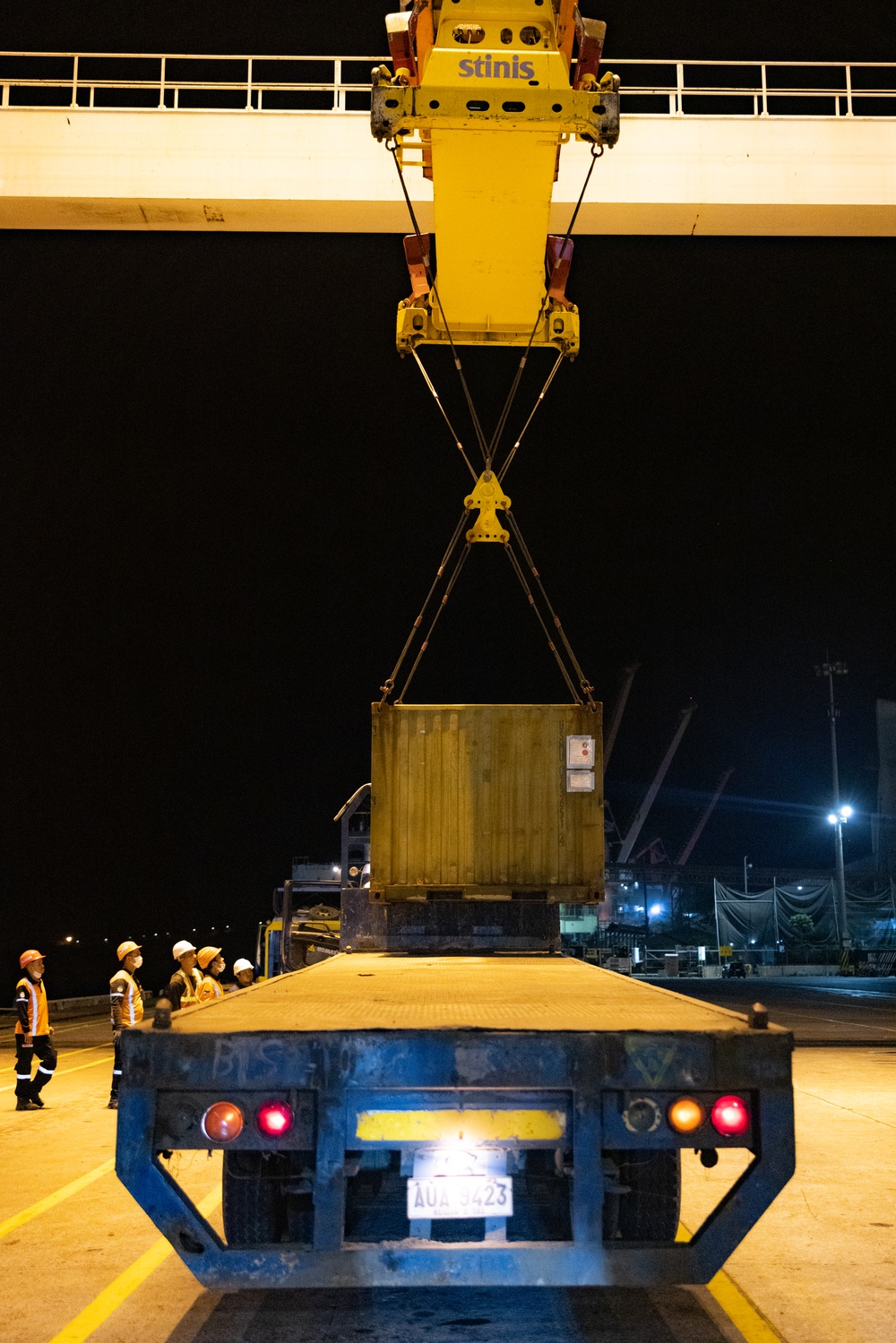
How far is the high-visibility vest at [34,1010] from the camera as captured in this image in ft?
38.1

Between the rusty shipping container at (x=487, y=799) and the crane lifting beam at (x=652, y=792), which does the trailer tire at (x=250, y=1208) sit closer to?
the rusty shipping container at (x=487, y=799)

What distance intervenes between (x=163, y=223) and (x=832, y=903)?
4155cm

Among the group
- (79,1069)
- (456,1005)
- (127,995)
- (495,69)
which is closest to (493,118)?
(495,69)

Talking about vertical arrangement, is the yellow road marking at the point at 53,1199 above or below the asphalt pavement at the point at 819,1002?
above

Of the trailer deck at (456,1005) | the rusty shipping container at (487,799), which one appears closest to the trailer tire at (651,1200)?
the trailer deck at (456,1005)

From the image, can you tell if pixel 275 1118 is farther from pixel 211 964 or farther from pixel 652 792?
pixel 652 792

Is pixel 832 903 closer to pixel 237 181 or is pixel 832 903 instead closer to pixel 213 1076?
pixel 237 181

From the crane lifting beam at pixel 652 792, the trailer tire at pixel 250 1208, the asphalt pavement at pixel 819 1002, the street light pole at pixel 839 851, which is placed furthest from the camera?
the crane lifting beam at pixel 652 792

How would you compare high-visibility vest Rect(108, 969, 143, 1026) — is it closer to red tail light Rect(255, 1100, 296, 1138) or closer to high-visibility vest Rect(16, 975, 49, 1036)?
high-visibility vest Rect(16, 975, 49, 1036)

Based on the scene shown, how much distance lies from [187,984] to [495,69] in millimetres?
7693

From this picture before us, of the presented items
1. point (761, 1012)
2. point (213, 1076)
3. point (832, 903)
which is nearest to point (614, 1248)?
point (761, 1012)

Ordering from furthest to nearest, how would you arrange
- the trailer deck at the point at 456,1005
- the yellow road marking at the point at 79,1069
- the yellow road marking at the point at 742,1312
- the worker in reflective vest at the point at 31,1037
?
the yellow road marking at the point at 79,1069 → the worker in reflective vest at the point at 31,1037 → the yellow road marking at the point at 742,1312 → the trailer deck at the point at 456,1005

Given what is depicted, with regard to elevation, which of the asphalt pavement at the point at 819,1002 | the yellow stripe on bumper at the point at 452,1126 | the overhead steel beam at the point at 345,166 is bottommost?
the asphalt pavement at the point at 819,1002

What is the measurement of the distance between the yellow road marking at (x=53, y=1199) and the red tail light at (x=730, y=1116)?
4451mm
